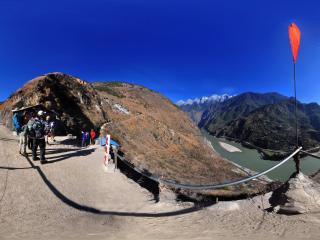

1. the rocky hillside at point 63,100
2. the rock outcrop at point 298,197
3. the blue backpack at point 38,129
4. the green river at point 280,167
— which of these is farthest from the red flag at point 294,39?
the green river at point 280,167

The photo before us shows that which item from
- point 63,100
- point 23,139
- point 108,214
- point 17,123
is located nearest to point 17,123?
point 17,123

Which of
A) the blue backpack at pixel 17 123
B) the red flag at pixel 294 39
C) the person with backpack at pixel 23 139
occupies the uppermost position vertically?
the red flag at pixel 294 39

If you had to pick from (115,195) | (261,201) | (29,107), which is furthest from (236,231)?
(29,107)

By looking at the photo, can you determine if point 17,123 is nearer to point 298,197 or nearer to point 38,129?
point 38,129

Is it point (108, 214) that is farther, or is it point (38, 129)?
point (38, 129)

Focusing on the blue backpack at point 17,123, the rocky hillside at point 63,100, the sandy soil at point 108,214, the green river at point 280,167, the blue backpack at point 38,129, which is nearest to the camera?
the sandy soil at point 108,214

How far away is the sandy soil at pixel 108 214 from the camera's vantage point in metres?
6.55

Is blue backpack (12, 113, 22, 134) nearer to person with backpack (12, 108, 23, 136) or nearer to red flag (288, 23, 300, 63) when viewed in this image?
person with backpack (12, 108, 23, 136)

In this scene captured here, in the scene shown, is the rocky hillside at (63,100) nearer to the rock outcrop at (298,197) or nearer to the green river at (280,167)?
the rock outcrop at (298,197)

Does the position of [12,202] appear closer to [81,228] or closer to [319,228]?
→ [81,228]

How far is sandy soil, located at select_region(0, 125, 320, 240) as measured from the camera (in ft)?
21.5

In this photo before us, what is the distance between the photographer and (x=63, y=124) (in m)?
30.7

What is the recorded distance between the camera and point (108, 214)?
8.73 meters

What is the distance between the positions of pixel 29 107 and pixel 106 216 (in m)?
21.7
